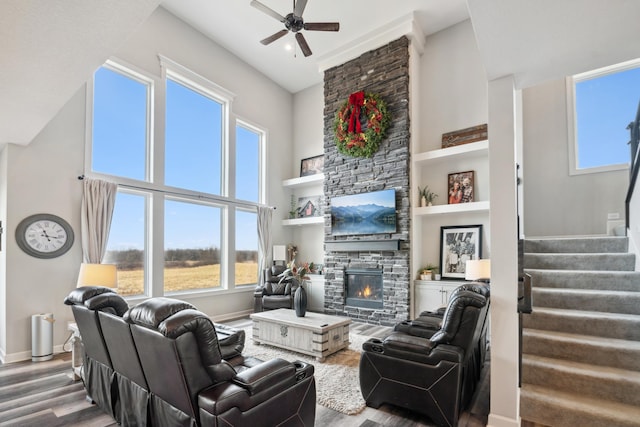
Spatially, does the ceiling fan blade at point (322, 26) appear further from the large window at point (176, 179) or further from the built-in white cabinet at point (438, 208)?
the large window at point (176, 179)

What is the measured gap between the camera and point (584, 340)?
285cm

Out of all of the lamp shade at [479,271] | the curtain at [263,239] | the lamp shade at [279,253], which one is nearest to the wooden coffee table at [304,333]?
the lamp shade at [479,271]

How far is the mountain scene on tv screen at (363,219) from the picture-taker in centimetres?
601

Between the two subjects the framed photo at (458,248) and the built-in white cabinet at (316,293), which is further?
the built-in white cabinet at (316,293)

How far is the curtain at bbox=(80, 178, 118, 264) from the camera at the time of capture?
4586 millimetres

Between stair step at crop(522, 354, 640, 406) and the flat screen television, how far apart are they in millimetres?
3354

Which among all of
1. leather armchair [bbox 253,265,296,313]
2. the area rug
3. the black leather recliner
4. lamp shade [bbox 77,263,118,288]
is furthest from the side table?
leather armchair [bbox 253,265,296,313]

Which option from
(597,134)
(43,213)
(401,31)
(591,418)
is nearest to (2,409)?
(43,213)

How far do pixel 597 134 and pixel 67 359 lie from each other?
815cm

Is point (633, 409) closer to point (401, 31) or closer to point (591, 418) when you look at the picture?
point (591, 418)

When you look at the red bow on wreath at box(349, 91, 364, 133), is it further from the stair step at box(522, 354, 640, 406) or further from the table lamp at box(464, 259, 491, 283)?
the stair step at box(522, 354, 640, 406)

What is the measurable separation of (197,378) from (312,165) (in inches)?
266

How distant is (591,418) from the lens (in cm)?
233

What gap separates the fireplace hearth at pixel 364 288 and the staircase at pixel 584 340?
2736mm
